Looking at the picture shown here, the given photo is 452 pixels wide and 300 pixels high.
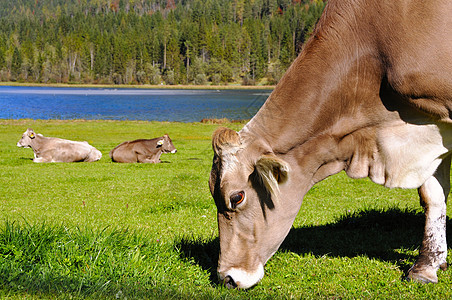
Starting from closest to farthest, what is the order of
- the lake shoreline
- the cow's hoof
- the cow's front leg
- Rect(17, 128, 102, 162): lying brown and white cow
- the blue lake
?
the cow's hoof → the cow's front leg → Rect(17, 128, 102, 162): lying brown and white cow → the blue lake → the lake shoreline

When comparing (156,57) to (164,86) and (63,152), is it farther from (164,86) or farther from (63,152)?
(63,152)

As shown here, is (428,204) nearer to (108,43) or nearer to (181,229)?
(181,229)

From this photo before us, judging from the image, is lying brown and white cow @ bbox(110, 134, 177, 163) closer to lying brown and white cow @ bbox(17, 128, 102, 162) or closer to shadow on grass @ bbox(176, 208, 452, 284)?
lying brown and white cow @ bbox(17, 128, 102, 162)

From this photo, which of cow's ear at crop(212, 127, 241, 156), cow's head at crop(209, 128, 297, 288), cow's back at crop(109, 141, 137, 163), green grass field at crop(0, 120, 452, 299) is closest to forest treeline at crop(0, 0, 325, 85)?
cow's back at crop(109, 141, 137, 163)

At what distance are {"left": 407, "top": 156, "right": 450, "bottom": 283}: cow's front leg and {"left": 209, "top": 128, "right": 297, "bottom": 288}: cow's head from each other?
5.82 ft

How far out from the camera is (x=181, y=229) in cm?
736

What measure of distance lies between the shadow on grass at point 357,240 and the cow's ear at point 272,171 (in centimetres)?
141

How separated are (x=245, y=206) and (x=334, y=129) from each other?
43.9 inches

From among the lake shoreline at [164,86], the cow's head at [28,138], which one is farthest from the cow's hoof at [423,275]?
the lake shoreline at [164,86]

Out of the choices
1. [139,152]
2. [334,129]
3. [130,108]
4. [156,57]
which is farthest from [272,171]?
[156,57]

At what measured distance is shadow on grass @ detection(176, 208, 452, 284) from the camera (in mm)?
5788

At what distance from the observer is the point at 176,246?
5.71 meters

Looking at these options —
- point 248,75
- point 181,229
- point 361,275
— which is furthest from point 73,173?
point 248,75

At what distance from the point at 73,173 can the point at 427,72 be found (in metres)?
13.0
